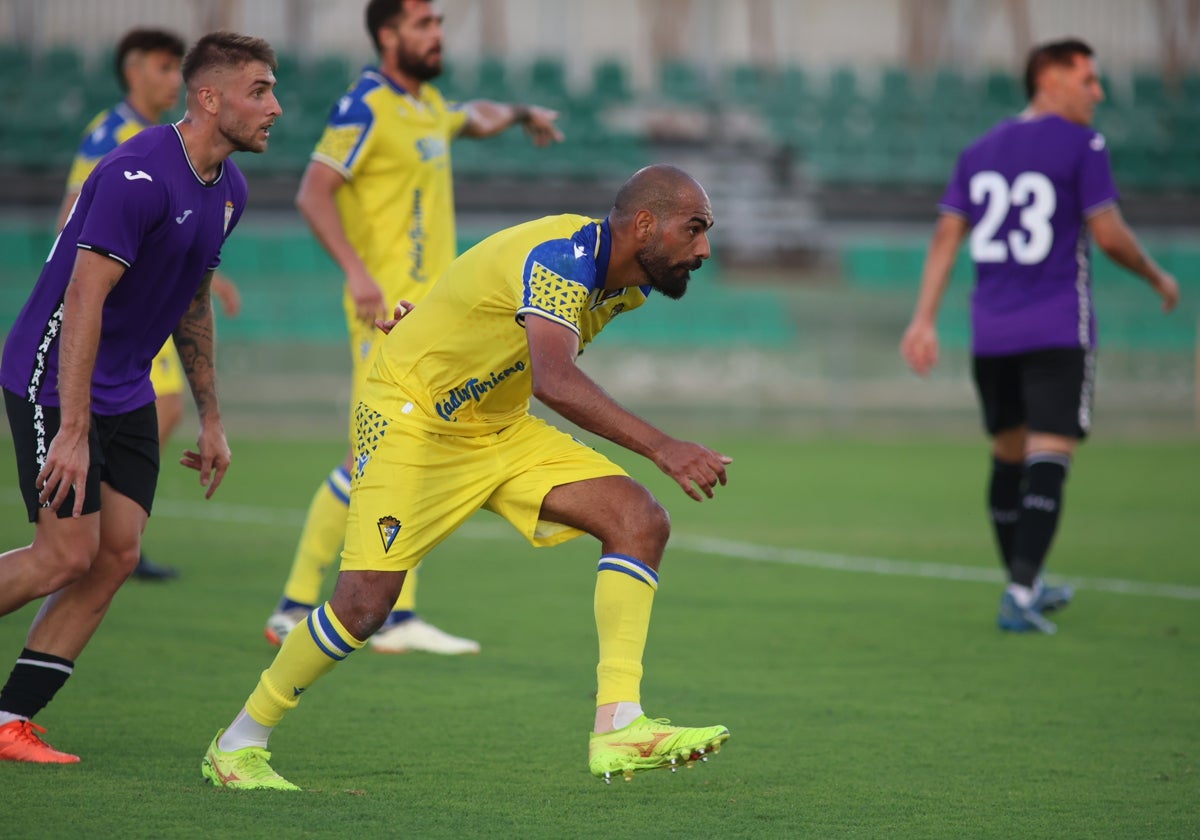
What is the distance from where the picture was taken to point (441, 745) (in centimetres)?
482

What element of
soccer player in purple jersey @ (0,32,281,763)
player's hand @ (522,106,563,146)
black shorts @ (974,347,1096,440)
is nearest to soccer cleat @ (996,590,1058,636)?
black shorts @ (974,347,1096,440)

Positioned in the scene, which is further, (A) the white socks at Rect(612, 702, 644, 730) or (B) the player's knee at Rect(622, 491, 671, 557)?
(B) the player's knee at Rect(622, 491, 671, 557)

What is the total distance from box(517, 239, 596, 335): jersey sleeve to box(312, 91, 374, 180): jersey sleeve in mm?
2734

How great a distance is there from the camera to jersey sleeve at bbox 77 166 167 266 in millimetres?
4062

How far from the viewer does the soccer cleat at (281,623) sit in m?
6.31

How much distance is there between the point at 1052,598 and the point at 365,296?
3.58m

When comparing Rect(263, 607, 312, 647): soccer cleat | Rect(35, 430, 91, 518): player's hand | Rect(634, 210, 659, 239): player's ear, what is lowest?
Rect(263, 607, 312, 647): soccer cleat

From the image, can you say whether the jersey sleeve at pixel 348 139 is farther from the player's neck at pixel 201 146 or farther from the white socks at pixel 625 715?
the white socks at pixel 625 715

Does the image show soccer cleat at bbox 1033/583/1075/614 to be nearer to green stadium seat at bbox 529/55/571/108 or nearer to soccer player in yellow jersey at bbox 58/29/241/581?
soccer player in yellow jersey at bbox 58/29/241/581

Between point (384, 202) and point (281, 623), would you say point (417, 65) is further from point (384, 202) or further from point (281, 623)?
point (281, 623)

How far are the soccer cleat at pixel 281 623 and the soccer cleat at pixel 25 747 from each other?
73.7 inches

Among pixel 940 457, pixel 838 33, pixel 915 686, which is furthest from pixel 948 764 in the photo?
pixel 838 33

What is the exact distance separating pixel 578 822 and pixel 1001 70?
84.4ft

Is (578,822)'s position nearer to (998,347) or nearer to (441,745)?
(441,745)
